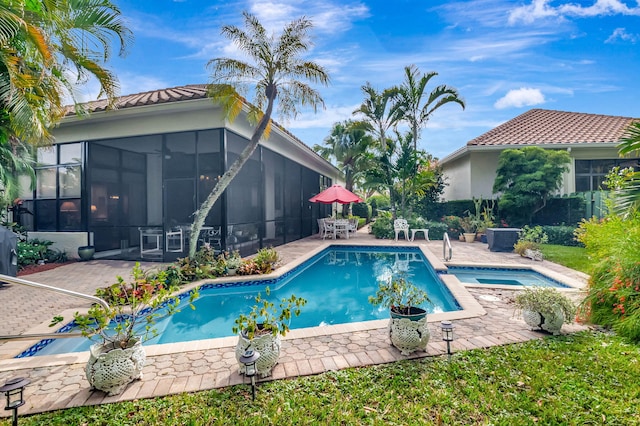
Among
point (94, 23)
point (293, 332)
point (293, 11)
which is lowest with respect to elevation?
point (293, 332)

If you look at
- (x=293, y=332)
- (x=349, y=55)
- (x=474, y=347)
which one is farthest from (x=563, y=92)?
(x=293, y=332)

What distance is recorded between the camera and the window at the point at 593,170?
13117 millimetres

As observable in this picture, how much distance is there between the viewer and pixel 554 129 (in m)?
14.7

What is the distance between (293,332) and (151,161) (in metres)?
10.4

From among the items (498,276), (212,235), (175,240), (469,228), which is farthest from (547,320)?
(175,240)

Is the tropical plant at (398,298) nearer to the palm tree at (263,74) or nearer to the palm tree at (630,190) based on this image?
the palm tree at (630,190)

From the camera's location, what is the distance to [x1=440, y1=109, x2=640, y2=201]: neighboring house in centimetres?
1293

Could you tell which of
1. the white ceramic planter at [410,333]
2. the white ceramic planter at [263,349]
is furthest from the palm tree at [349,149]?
the white ceramic planter at [263,349]

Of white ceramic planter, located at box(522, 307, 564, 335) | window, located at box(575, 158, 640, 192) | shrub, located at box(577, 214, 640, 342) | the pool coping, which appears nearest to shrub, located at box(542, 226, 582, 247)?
window, located at box(575, 158, 640, 192)

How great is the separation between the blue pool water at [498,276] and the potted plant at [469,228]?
16.5 feet

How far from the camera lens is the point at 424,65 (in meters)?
13.7

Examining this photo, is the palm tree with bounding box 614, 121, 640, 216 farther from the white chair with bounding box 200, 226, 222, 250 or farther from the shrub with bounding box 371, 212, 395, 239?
the shrub with bounding box 371, 212, 395, 239

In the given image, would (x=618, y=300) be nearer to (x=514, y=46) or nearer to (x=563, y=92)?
(x=514, y=46)

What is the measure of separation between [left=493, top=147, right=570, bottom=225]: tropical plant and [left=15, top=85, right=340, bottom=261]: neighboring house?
29.2 ft
